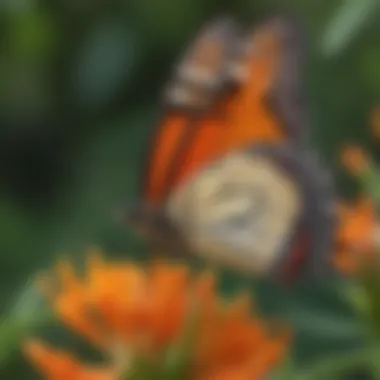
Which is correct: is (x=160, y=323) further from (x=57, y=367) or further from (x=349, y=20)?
(x=349, y=20)

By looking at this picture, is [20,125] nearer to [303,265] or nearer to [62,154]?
[62,154]

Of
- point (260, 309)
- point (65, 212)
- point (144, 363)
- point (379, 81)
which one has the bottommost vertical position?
point (144, 363)

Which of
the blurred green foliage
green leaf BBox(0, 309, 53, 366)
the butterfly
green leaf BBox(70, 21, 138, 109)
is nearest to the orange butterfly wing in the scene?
the butterfly

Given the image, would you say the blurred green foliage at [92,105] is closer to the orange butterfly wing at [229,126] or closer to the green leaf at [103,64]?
the green leaf at [103,64]

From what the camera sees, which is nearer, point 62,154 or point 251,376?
point 251,376

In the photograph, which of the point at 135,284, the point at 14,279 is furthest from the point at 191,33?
the point at 135,284

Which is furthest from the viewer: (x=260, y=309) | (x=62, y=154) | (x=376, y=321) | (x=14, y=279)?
(x=62, y=154)

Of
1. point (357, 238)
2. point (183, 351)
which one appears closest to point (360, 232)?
point (357, 238)

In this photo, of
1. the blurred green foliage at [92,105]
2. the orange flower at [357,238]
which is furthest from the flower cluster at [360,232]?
the blurred green foliage at [92,105]
